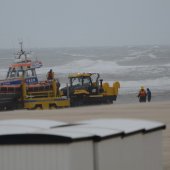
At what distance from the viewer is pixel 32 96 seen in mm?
29031

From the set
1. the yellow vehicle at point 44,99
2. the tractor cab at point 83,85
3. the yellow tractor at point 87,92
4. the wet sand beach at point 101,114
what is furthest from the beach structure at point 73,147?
the tractor cab at point 83,85

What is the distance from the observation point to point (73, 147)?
677cm

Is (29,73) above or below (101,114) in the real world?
above

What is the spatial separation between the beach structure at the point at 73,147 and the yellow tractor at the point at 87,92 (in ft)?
71.9

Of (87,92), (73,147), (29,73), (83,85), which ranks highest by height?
(29,73)

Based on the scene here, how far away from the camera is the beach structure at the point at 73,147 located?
6.80m

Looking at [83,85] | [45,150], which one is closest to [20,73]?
[83,85]

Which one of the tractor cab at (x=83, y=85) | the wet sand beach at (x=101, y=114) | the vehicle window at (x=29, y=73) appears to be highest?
the vehicle window at (x=29, y=73)

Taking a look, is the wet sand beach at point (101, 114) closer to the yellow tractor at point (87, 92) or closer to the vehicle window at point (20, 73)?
the vehicle window at point (20, 73)

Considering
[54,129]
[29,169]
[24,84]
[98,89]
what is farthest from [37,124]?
[98,89]

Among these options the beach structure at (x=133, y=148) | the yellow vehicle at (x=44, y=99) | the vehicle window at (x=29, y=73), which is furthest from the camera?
the vehicle window at (x=29, y=73)

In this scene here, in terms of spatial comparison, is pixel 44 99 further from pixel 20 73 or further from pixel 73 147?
pixel 73 147

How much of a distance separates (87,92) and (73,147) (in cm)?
2375

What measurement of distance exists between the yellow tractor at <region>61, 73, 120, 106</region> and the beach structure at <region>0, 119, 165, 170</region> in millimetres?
21924
